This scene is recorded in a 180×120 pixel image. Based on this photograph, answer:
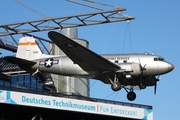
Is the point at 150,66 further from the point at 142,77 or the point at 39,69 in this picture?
the point at 39,69

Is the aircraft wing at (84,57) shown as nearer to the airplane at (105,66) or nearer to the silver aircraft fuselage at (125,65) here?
the airplane at (105,66)

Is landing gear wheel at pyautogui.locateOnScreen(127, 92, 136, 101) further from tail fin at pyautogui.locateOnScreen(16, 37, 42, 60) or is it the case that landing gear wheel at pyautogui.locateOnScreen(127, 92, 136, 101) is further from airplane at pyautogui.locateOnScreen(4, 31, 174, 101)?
tail fin at pyautogui.locateOnScreen(16, 37, 42, 60)

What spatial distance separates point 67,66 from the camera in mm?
55250

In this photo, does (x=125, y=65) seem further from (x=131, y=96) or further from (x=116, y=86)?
(x=131, y=96)

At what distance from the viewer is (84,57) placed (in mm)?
52594

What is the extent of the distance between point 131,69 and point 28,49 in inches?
632

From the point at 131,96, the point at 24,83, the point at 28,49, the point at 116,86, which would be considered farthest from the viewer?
the point at 24,83

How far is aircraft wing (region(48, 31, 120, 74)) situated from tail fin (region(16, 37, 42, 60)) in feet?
28.4

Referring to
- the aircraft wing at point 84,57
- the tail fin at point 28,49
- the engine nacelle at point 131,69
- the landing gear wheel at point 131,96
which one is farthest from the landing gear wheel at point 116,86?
the tail fin at point 28,49

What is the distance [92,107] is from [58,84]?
17097 mm

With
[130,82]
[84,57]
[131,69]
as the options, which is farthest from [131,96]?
[84,57]

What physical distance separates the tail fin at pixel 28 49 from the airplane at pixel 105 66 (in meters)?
4.00

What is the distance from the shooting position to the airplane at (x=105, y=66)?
Result: 51.2 meters

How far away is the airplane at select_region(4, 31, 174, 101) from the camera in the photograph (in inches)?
2016
